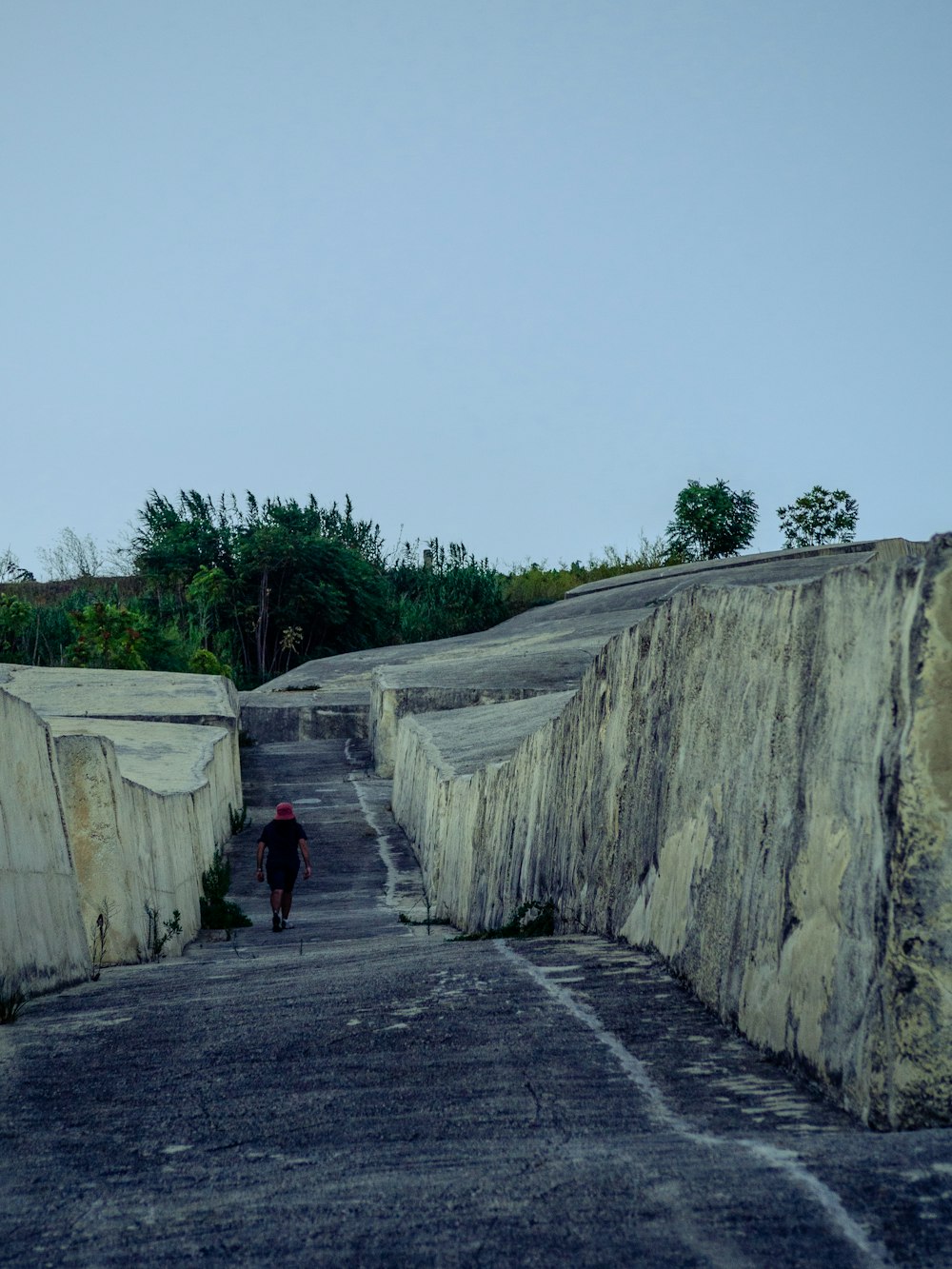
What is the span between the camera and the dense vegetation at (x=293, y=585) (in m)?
34.6

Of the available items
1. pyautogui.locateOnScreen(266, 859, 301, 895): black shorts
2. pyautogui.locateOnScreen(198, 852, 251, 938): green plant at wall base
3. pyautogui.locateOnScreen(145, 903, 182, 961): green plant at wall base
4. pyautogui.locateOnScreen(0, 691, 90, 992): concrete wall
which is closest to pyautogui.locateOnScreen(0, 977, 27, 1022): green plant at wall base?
pyautogui.locateOnScreen(0, 691, 90, 992): concrete wall

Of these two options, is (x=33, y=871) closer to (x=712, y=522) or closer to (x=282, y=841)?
(x=282, y=841)

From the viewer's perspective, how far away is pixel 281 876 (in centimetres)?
952

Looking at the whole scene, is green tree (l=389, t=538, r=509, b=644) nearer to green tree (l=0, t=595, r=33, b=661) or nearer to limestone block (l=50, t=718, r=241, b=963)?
green tree (l=0, t=595, r=33, b=661)

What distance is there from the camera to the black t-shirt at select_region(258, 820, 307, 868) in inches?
381

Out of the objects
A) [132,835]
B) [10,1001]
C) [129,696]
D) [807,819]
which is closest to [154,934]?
[132,835]

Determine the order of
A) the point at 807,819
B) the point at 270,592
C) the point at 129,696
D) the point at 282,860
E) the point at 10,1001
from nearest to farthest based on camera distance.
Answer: the point at 807,819, the point at 10,1001, the point at 282,860, the point at 129,696, the point at 270,592

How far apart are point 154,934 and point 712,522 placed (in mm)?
33824

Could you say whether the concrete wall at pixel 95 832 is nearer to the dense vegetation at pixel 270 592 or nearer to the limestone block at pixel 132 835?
Answer: the limestone block at pixel 132 835

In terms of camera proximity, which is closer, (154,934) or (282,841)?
(154,934)

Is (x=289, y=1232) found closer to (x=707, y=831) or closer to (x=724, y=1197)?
(x=724, y=1197)

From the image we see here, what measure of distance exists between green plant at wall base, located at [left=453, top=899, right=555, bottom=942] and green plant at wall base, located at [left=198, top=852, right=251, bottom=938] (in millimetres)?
3194

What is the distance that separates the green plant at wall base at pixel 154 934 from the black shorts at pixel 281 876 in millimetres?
1841

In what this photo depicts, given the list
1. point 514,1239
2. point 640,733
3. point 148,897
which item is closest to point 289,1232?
point 514,1239
